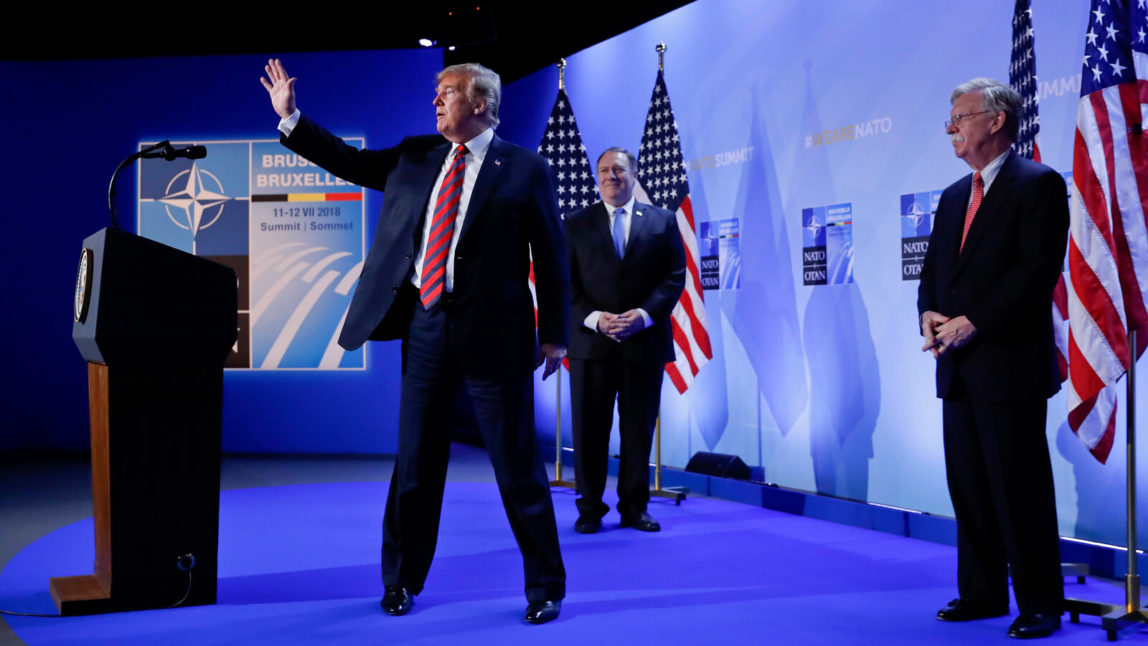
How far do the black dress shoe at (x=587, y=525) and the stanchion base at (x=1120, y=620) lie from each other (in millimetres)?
2186

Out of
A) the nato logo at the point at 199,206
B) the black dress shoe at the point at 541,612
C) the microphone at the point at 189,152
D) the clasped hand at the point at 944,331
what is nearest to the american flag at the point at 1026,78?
the clasped hand at the point at 944,331

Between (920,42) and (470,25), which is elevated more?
(470,25)

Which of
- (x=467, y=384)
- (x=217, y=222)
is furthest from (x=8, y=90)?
(x=467, y=384)

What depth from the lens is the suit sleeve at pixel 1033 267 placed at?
110 inches

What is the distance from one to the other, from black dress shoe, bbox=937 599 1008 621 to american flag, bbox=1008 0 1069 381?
3.36 feet

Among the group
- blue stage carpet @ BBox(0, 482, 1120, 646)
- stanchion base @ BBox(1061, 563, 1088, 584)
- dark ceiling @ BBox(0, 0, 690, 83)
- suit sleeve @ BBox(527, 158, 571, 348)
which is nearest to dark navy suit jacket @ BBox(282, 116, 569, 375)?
suit sleeve @ BBox(527, 158, 571, 348)

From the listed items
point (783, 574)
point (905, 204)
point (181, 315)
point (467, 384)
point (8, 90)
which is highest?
point (8, 90)

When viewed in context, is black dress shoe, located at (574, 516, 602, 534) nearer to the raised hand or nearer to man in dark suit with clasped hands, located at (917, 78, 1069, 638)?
man in dark suit with clasped hands, located at (917, 78, 1069, 638)

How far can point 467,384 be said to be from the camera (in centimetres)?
305

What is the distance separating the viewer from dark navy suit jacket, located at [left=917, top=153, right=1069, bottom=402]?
2.81 m

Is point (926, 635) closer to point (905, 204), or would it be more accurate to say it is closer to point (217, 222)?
point (905, 204)

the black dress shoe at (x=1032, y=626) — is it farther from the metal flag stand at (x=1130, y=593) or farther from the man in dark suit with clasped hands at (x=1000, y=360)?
the metal flag stand at (x=1130, y=593)

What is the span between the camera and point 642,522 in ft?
15.0

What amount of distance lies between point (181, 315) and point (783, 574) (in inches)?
93.5
